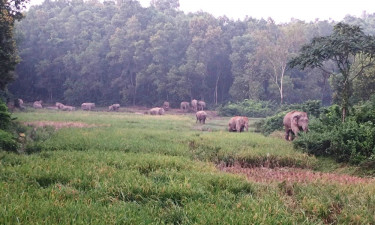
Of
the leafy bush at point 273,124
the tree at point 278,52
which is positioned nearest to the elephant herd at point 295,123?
the leafy bush at point 273,124

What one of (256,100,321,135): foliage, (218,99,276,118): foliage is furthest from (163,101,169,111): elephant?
(256,100,321,135): foliage

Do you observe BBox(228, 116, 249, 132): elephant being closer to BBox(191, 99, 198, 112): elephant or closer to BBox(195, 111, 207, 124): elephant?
BBox(195, 111, 207, 124): elephant

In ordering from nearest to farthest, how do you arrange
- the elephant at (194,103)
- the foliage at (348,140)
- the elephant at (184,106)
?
the foliage at (348,140)
the elephant at (194,103)
the elephant at (184,106)

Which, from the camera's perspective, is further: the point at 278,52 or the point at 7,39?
the point at 278,52

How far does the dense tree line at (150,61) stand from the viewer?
38.9 m

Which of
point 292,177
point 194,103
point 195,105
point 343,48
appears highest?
point 343,48

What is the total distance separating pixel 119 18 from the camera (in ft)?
150

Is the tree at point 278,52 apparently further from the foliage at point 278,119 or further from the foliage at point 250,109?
the foliage at point 278,119

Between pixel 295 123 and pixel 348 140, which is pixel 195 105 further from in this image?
pixel 348 140

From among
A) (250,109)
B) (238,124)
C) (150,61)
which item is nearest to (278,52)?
(250,109)

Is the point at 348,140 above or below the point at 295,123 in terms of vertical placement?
below

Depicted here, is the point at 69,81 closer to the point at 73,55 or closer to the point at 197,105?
the point at 73,55

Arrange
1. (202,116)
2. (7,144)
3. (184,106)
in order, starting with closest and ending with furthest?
(7,144) → (202,116) → (184,106)

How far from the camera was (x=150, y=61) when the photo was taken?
4269cm
